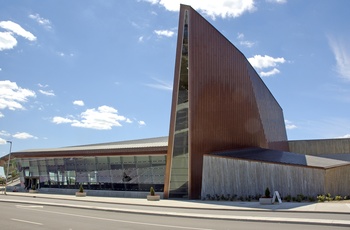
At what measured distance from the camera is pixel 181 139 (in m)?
32.9

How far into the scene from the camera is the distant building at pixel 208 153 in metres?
28.5

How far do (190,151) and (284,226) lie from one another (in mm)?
18916

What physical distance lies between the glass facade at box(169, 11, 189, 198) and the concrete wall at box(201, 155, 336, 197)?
97.6 inches

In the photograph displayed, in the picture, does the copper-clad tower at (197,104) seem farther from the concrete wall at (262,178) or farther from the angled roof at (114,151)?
the angled roof at (114,151)

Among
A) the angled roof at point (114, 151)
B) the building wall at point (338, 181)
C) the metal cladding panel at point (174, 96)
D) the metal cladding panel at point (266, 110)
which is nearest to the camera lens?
the building wall at point (338, 181)

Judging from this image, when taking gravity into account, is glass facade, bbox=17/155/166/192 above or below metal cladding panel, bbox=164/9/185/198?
below

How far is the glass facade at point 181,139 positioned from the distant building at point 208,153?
0.09m

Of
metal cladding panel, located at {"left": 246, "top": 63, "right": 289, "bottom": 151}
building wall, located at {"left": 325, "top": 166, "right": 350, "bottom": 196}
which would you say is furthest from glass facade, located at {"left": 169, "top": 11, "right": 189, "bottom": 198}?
metal cladding panel, located at {"left": 246, "top": 63, "right": 289, "bottom": 151}

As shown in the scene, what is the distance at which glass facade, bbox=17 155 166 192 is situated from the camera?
38.7m

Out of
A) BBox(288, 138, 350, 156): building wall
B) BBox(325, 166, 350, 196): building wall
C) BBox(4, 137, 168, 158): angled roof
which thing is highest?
BBox(288, 138, 350, 156): building wall

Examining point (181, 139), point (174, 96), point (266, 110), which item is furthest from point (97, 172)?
point (266, 110)

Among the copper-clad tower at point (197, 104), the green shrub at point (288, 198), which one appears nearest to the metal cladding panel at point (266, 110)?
the copper-clad tower at point (197, 104)

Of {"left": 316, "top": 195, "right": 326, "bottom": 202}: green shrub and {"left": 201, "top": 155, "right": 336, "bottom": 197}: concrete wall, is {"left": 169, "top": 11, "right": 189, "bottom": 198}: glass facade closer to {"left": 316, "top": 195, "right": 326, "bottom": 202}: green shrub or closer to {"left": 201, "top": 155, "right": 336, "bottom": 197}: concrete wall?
{"left": 201, "top": 155, "right": 336, "bottom": 197}: concrete wall

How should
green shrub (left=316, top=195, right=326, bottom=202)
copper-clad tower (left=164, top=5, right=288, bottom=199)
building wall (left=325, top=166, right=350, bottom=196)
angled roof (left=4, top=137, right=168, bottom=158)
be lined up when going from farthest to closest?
1. angled roof (left=4, top=137, right=168, bottom=158)
2. copper-clad tower (left=164, top=5, right=288, bottom=199)
3. building wall (left=325, top=166, right=350, bottom=196)
4. green shrub (left=316, top=195, right=326, bottom=202)
